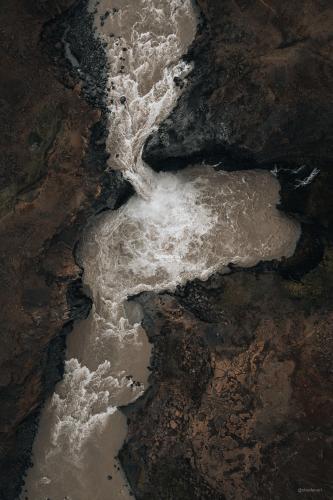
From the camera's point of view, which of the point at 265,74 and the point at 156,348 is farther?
the point at 156,348

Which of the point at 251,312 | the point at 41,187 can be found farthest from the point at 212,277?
the point at 41,187

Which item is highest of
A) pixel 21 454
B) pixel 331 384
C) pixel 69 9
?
pixel 69 9

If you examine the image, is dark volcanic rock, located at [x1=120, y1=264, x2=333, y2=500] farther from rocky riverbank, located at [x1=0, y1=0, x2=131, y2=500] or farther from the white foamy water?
rocky riverbank, located at [x1=0, y1=0, x2=131, y2=500]

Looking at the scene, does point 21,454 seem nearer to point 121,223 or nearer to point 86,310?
point 86,310

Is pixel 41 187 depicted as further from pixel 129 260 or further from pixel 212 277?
pixel 212 277

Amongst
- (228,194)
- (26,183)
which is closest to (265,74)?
(228,194)

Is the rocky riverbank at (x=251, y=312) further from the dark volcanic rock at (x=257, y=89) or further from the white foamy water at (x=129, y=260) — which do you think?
the white foamy water at (x=129, y=260)
